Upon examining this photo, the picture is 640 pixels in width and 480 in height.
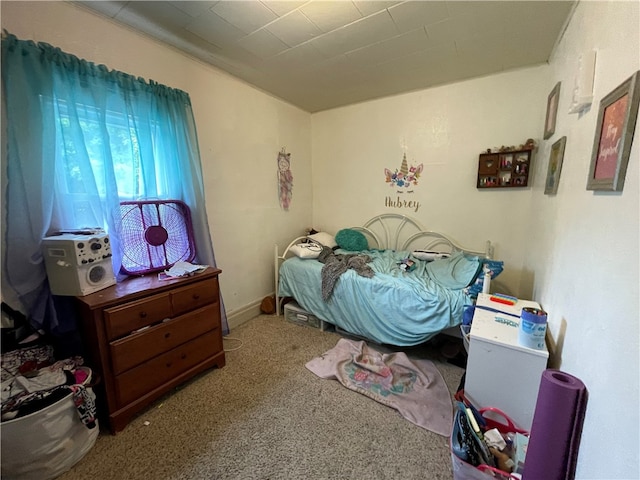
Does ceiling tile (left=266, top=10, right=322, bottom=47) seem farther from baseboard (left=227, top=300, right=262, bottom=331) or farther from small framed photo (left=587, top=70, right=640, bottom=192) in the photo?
baseboard (left=227, top=300, right=262, bottom=331)

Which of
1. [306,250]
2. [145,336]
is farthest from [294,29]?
[145,336]

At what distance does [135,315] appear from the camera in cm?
145

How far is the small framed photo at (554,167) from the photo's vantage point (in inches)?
56.9

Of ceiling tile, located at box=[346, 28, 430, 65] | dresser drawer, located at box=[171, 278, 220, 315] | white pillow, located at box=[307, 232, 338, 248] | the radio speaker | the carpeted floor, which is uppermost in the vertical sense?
ceiling tile, located at box=[346, 28, 430, 65]

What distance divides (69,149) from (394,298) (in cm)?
228

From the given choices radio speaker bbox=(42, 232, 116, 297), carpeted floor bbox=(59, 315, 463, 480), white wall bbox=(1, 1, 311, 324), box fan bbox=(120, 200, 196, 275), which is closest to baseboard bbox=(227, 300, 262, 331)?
white wall bbox=(1, 1, 311, 324)

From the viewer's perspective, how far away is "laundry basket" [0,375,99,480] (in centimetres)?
111

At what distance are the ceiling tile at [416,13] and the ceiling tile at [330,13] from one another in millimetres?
231

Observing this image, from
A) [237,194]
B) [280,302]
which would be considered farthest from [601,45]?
[280,302]

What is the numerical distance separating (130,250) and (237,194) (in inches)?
41.5

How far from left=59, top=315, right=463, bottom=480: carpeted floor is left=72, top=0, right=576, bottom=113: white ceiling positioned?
238 cm

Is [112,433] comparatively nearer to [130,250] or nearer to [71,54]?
[130,250]

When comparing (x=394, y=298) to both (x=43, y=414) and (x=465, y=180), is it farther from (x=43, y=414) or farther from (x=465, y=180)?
(x=43, y=414)

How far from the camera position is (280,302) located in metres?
2.91
